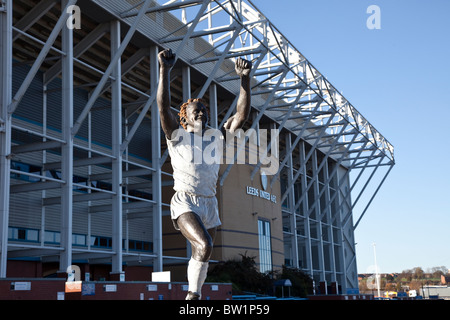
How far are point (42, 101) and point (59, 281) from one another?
37.8ft

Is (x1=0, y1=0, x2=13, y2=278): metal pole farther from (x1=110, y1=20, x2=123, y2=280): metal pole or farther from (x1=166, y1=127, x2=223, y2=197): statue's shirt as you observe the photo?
(x1=166, y1=127, x2=223, y2=197): statue's shirt

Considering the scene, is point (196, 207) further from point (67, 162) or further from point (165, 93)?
point (67, 162)

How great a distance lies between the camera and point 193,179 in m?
5.01

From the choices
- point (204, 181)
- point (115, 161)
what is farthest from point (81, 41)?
point (204, 181)

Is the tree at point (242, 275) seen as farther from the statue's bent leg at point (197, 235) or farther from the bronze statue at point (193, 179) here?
the statue's bent leg at point (197, 235)

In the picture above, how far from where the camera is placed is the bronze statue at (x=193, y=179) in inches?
185

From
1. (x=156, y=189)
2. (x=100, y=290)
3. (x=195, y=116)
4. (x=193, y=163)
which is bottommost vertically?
(x=100, y=290)

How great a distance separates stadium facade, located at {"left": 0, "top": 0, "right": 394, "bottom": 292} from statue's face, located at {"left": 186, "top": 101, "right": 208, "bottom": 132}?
14.4 meters

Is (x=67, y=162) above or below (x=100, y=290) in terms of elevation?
above

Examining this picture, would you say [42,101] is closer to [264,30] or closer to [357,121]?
[264,30]

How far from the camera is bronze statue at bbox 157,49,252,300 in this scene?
4.70 meters

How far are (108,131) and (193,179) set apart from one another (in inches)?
1066

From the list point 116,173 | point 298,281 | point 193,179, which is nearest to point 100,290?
point 116,173

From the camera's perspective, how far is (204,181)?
16.5ft
